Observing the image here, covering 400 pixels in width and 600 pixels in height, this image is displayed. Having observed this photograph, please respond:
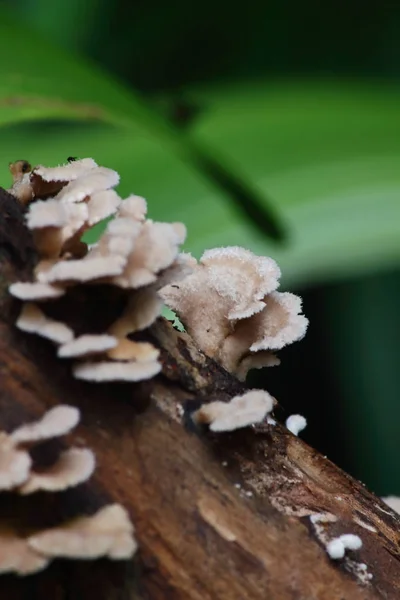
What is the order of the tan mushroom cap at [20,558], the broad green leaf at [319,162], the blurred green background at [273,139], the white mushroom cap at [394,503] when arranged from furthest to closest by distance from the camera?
the broad green leaf at [319,162] → the blurred green background at [273,139] → the white mushroom cap at [394,503] → the tan mushroom cap at [20,558]

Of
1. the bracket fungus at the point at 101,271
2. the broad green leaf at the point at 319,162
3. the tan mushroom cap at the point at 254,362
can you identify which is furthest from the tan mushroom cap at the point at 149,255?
the broad green leaf at the point at 319,162

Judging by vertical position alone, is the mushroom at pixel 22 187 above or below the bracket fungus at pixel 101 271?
above

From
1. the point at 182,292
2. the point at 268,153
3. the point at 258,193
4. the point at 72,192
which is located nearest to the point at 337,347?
the point at 268,153

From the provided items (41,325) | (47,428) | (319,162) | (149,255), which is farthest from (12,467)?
(319,162)

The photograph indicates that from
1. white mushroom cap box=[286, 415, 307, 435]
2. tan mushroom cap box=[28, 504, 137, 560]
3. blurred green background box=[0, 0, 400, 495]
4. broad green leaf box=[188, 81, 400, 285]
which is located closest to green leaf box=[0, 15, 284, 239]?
blurred green background box=[0, 0, 400, 495]

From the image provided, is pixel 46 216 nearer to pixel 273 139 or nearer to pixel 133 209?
pixel 133 209

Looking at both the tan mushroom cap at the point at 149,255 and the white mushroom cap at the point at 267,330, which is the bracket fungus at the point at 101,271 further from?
the white mushroom cap at the point at 267,330
